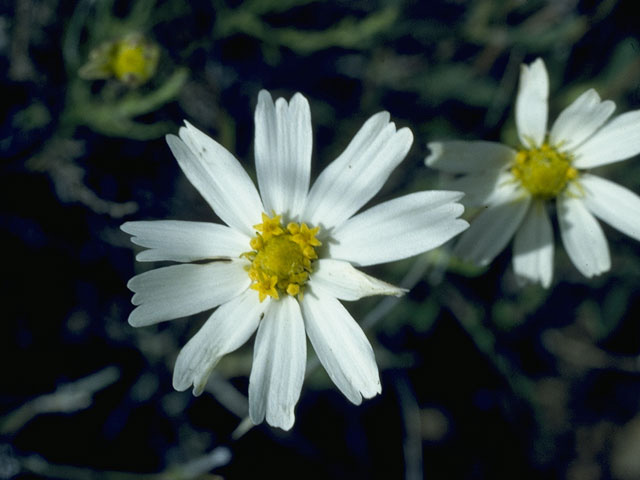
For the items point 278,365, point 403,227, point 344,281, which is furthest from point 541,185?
point 278,365

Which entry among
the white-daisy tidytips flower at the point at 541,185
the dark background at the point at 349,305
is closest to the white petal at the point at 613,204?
the white-daisy tidytips flower at the point at 541,185

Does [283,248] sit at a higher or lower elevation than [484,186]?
lower

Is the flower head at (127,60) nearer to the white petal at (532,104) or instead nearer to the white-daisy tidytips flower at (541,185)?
the white-daisy tidytips flower at (541,185)

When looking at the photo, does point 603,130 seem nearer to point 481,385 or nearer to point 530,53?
point 530,53

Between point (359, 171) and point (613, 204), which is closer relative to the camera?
point (359, 171)

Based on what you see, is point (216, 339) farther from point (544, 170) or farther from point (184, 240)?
point (544, 170)

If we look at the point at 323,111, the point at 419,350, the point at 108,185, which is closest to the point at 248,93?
the point at 323,111
